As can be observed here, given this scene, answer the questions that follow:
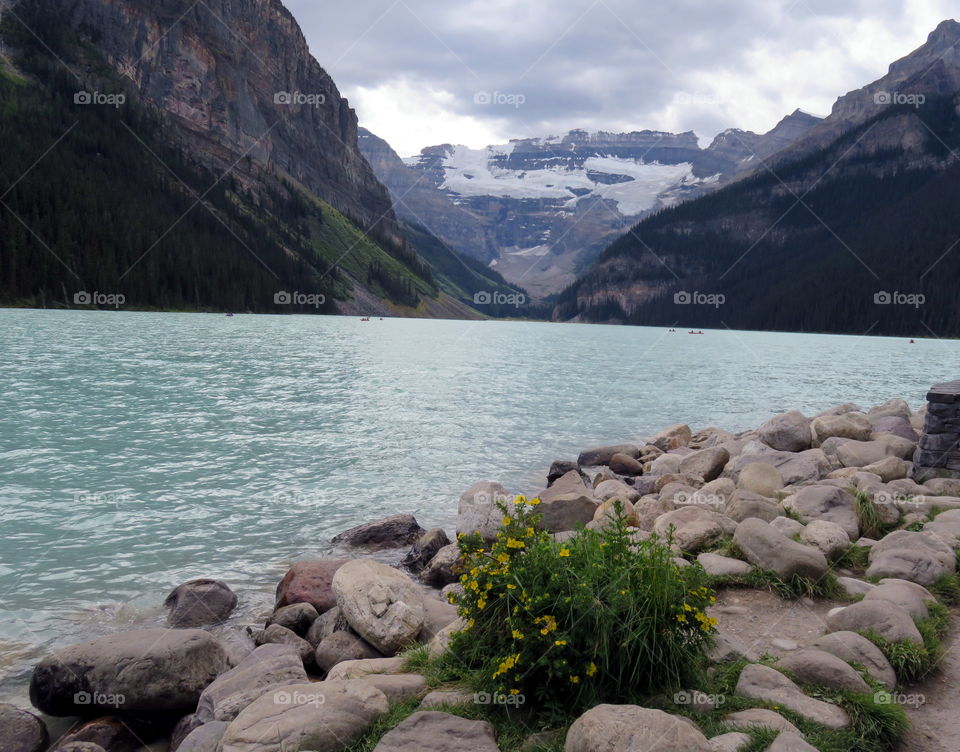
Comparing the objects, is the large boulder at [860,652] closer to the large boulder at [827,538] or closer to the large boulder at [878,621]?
the large boulder at [878,621]

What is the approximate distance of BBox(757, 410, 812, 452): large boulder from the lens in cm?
1856

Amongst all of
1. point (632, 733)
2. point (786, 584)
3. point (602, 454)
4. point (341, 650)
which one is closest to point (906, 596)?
point (786, 584)

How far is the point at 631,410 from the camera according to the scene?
38.1m

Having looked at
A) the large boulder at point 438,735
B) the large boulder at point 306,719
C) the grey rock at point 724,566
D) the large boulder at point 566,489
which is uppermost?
the large boulder at point 438,735

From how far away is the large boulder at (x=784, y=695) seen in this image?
5504mm

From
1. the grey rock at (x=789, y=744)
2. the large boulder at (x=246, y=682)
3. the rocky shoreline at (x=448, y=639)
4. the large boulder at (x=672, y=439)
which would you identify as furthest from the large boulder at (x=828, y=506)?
the large boulder at (x=672, y=439)

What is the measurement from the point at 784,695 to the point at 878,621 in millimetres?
2256

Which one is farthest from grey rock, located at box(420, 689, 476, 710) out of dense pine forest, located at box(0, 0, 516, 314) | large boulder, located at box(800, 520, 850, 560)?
dense pine forest, located at box(0, 0, 516, 314)

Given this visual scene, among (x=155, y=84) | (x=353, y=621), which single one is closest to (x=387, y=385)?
(x=353, y=621)

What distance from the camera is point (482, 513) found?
514 inches

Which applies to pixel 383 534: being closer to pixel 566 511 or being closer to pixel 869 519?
pixel 566 511

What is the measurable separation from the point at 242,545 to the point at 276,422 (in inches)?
584

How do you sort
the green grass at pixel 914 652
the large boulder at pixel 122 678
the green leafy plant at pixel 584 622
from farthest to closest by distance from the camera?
1. the large boulder at pixel 122 678
2. the green grass at pixel 914 652
3. the green leafy plant at pixel 584 622

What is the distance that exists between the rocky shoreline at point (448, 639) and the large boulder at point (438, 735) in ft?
0.05
